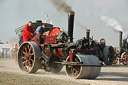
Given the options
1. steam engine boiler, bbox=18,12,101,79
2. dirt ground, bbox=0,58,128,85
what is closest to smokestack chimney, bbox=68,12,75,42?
steam engine boiler, bbox=18,12,101,79

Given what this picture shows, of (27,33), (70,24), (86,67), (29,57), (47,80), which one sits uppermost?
(70,24)

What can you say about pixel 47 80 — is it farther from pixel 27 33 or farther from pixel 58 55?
pixel 27 33

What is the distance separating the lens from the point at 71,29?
8.67 meters

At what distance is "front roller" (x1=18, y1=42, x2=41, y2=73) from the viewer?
8617mm

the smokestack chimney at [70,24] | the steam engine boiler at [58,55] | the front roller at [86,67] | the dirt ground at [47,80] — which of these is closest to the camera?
the dirt ground at [47,80]

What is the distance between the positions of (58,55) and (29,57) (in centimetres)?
108

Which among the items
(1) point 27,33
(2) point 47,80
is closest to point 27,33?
(1) point 27,33

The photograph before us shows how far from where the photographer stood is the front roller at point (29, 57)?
8617 millimetres

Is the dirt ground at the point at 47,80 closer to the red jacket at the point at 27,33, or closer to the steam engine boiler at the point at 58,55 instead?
the steam engine boiler at the point at 58,55

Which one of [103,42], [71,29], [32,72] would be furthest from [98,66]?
[103,42]

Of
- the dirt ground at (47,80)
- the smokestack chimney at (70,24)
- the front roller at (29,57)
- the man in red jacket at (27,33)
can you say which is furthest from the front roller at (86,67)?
the man in red jacket at (27,33)

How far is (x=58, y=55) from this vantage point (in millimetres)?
8734

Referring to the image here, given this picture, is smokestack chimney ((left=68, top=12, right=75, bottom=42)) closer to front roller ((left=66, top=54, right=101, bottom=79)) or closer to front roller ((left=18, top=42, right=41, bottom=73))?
front roller ((left=66, top=54, right=101, bottom=79))

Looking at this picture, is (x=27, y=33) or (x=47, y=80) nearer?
(x=47, y=80)
